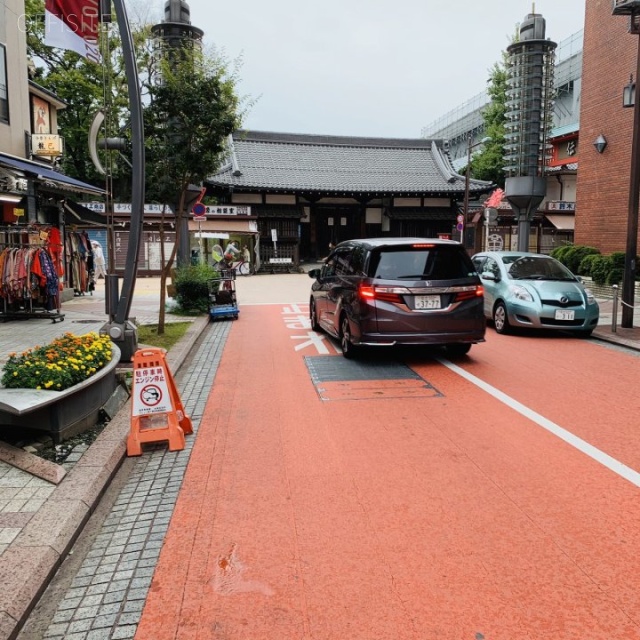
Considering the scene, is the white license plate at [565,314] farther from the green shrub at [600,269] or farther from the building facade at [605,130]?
the building facade at [605,130]

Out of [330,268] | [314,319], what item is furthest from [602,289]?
[330,268]

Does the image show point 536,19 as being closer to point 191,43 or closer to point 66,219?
point 191,43

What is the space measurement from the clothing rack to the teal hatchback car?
29.6 ft

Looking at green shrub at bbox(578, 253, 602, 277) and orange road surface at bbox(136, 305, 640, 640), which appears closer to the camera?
orange road surface at bbox(136, 305, 640, 640)

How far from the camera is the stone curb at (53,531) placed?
2945 millimetres

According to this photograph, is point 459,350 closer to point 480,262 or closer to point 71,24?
point 480,262

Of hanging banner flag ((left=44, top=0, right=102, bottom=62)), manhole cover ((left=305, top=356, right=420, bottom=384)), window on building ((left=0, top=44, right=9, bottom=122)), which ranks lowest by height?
manhole cover ((left=305, top=356, right=420, bottom=384))

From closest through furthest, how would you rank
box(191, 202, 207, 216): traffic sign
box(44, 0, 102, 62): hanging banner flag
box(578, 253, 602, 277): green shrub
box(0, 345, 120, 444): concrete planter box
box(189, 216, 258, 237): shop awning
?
box(0, 345, 120, 444): concrete planter box < box(44, 0, 102, 62): hanging banner flag < box(191, 202, 207, 216): traffic sign < box(578, 253, 602, 277): green shrub < box(189, 216, 258, 237): shop awning

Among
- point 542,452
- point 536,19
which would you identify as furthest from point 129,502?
point 536,19

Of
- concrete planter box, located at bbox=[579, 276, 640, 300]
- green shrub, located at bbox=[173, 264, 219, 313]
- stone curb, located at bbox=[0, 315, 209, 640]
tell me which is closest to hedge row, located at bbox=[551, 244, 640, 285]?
concrete planter box, located at bbox=[579, 276, 640, 300]

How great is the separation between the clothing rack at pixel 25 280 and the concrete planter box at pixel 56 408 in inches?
292

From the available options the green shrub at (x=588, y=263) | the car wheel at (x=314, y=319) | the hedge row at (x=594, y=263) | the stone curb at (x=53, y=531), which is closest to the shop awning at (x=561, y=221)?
the hedge row at (x=594, y=263)

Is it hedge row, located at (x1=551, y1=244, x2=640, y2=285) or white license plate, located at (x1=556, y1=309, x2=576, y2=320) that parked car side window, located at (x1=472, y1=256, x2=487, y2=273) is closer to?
→ white license plate, located at (x1=556, y1=309, x2=576, y2=320)

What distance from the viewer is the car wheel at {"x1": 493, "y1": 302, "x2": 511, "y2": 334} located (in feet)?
38.1
